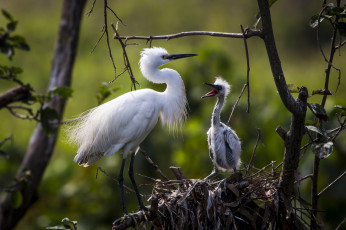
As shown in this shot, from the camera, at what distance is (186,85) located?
293 inches

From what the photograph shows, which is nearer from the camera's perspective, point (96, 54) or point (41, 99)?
point (41, 99)

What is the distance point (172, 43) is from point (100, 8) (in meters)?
2.22

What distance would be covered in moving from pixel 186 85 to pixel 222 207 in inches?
184

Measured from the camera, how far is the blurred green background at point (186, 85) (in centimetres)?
A: 624

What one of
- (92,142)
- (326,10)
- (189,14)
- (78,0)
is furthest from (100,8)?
(326,10)

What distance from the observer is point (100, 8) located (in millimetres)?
11867

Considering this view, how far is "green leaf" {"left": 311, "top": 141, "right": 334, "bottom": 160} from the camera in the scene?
2.49 m

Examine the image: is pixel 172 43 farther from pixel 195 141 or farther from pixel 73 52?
pixel 73 52

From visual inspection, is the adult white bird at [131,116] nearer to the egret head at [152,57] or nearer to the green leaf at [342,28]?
the egret head at [152,57]

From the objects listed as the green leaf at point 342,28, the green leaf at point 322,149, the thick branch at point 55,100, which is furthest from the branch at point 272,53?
the thick branch at point 55,100

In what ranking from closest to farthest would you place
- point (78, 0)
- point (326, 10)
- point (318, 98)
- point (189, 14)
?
point (326, 10) < point (78, 0) < point (318, 98) < point (189, 14)

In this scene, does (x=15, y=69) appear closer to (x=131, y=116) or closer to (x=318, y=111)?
(x=131, y=116)

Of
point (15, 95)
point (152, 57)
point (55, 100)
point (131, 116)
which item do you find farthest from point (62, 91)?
point (55, 100)

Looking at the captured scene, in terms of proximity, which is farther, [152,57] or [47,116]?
[152,57]
